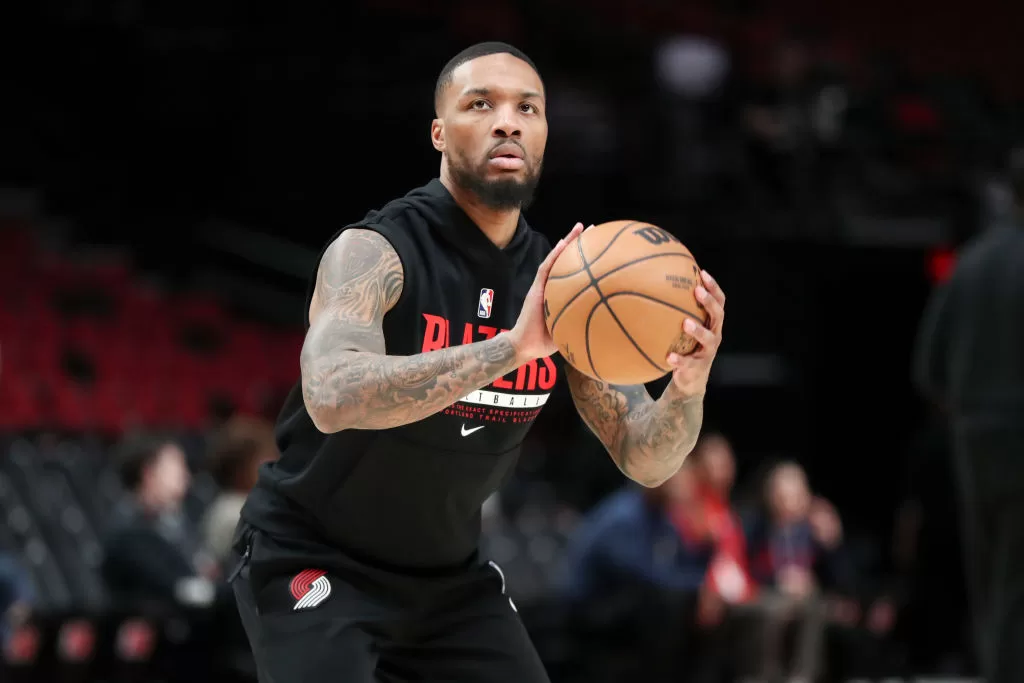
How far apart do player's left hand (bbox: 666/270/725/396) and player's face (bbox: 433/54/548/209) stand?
511 millimetres

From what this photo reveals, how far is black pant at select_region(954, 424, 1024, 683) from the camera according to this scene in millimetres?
3975

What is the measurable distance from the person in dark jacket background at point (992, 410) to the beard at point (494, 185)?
1847 mm

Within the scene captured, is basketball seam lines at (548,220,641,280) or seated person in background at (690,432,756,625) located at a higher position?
basketball seam lines at (548,220,641,280)

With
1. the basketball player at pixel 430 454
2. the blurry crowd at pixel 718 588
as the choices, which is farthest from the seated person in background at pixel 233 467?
the basketball player at pixel 430 454

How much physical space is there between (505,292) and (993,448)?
1845 millimetres

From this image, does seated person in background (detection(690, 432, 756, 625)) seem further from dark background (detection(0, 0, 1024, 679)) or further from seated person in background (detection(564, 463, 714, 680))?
dark background (detection(0, 0, 1024, 679))

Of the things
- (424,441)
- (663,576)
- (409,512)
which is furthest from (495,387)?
(663,576)

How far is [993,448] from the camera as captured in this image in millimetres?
4035

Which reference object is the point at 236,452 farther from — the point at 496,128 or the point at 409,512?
the point at 496,128

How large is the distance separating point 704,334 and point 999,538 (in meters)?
1.84

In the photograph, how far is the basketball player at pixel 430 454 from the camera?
2.84 metres

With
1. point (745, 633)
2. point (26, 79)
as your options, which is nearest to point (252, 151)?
point (26, 79)

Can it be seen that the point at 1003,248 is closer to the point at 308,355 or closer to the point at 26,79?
the point at 308,355

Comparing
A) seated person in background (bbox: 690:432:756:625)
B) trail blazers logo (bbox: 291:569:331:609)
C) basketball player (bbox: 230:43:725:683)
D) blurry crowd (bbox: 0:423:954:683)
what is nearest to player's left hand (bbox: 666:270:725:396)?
basketball player (bbox: 230:43:725:683)
